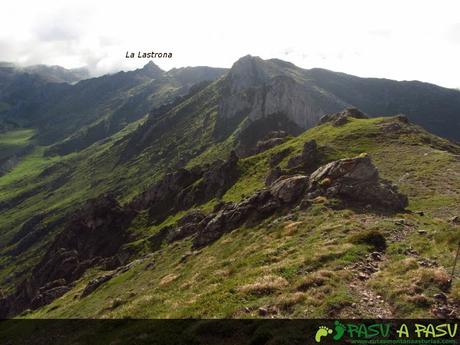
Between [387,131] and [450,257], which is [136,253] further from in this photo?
[450,257]

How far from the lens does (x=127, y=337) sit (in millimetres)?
25188

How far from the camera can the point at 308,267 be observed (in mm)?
27500

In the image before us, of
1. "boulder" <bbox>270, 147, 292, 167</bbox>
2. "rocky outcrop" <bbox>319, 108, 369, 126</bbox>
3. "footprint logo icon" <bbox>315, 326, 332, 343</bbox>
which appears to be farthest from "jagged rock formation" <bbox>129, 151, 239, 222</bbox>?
"footprint logo icon" <bbox>315, 326, 332, 343</bbox>

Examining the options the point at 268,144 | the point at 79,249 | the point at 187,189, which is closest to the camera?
the point at 79,249

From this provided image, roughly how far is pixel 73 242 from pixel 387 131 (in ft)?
293

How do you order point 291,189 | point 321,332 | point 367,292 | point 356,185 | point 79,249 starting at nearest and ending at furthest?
point 321,332
point 367,292
point 356,185
point 291,189
point 79,249

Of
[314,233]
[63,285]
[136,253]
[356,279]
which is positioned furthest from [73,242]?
[356,279]

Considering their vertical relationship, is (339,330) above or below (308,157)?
above

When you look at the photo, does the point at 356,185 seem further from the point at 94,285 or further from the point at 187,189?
the point at 187,189

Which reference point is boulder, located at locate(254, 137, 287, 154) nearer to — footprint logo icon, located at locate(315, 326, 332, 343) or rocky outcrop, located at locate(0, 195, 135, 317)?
rocky outcrop, located at locate(0, 195, 135, 317)

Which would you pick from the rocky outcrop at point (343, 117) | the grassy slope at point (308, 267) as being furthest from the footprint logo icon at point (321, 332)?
the rocky outcrop at point (343, 117)

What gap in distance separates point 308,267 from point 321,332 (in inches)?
353

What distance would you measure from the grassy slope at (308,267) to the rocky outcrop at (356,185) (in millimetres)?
2874

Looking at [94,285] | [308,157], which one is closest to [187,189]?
[308,157]
